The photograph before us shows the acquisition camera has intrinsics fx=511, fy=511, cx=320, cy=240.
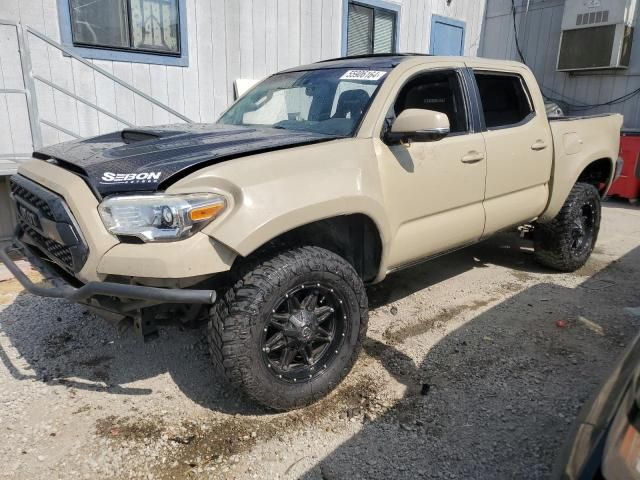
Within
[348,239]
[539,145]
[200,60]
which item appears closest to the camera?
[348,239]

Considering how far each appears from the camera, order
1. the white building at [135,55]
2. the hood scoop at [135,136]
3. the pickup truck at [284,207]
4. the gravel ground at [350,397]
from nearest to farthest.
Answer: the pickup truck at [284,207] → the gravel ground at [350,397] → the hood scoop at [135,136] → the white building at [135,55]

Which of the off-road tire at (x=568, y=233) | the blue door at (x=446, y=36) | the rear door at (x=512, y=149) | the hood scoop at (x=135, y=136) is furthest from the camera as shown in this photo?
the blue door at (x=446, y=36)

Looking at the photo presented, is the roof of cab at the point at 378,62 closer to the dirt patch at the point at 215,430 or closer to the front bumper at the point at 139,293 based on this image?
the front bumper at the point at 139,293

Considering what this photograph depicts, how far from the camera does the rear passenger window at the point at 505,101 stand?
13.6ft

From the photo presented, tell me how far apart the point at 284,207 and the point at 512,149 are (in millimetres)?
2230

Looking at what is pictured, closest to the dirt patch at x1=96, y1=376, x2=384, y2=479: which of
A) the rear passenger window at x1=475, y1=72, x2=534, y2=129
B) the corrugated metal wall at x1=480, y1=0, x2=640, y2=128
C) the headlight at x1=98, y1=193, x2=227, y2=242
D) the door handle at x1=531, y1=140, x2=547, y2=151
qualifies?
the headlight at x1=98, y1=193, x2=227, y2=242

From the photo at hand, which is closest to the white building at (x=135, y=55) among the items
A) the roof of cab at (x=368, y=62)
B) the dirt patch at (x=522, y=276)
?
the roof of cab at (x=368, y=62)

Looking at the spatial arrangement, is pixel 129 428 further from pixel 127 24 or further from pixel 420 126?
pixel 127 24

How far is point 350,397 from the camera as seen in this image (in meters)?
2.87

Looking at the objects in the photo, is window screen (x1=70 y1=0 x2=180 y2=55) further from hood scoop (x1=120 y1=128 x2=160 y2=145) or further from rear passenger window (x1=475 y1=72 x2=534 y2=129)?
rear passenger window (x1=475 y1=72 x2=534 y2=129)

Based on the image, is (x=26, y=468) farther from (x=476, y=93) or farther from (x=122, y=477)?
(x=476, y=93)

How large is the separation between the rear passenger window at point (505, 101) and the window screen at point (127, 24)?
13.1 ft

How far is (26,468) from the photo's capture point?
2328mm

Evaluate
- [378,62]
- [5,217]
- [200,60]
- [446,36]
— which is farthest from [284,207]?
[446,36]
